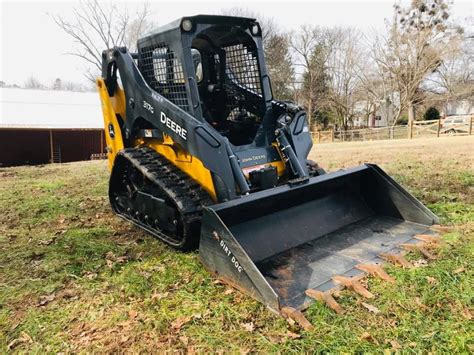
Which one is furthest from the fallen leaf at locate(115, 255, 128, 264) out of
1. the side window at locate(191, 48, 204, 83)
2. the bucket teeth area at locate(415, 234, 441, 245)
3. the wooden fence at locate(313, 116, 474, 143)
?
the wooden fence at locate(313, 116, 474, 143)

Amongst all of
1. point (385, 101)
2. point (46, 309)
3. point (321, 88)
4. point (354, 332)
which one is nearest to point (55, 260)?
point (46, 309)

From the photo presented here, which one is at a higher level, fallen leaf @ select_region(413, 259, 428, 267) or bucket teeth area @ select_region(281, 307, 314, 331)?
fallen leaf @ select_region(413, 259, 428, 267)

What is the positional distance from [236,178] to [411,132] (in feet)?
69.4

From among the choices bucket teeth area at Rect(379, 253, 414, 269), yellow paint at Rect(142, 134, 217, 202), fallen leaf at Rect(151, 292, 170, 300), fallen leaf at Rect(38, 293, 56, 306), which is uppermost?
yellow paint at Rect(142, 134, 217, 202)

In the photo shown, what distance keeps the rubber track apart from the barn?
20.0 metres

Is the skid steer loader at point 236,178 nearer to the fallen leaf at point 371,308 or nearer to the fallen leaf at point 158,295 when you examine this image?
the fallen leaf at point 371,308

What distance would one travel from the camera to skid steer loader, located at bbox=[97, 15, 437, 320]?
330 cm

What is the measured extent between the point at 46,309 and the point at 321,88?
3915 centimetres

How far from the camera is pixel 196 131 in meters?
3.75

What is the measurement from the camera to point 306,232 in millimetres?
3848

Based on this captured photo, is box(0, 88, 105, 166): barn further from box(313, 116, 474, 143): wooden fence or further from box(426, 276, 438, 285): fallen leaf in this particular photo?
box(426, 276, 438, 285): fallen leaf

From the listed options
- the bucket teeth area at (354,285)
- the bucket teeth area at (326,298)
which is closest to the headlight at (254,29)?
the bucket teeth area at (354,285)

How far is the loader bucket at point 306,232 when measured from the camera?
3.02 meters

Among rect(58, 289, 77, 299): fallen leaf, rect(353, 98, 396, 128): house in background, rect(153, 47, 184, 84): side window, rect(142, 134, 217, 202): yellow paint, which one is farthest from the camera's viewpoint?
rect(353, 98, 396, 128): house in background
